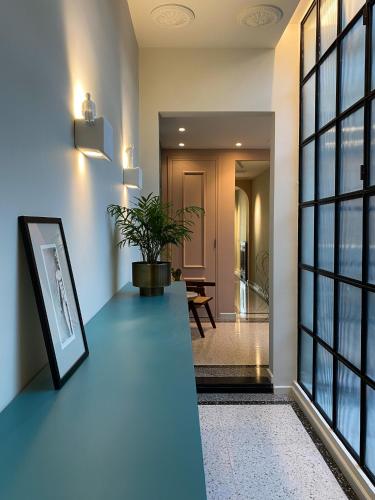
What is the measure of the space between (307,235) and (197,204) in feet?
9.76

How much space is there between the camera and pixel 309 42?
275 centimetres

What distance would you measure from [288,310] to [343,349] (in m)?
0.99

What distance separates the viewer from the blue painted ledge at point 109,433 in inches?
20.0

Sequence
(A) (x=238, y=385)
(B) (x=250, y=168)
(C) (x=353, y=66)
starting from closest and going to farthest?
(C) (x=353, y=66) → (A) (x=238, y=385) → (B) (x=250, y=168)

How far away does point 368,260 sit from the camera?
1741 mm

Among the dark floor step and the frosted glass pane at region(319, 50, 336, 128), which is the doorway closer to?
the dark floor step

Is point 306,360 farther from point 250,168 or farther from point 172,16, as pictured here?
point 250,168

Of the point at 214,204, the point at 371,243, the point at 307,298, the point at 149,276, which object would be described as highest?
the point at 214,204

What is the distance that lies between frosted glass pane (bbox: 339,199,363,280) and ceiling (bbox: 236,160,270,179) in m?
4.44

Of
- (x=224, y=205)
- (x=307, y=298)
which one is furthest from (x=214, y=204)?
(x=307, y=298)

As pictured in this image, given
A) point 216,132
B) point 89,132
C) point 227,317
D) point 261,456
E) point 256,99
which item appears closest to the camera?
point 89,132

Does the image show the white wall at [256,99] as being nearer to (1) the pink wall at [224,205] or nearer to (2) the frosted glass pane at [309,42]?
(2) the frosted glass pane at [309,42]

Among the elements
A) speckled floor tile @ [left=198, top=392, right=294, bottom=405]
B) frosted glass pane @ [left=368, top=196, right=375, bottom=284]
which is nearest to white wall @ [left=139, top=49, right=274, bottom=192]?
frosted glass pane @ [left=368, top=196, right=375, bottom=284]

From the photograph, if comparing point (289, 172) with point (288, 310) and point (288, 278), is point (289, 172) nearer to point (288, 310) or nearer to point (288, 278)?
point (288, 278)
